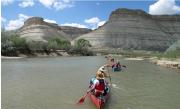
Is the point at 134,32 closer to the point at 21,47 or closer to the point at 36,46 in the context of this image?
the point at 36,46

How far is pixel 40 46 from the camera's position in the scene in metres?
75.2

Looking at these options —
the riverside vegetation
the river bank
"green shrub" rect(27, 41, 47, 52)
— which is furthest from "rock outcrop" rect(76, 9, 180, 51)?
the river bank

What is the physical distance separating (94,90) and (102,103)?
1173mm

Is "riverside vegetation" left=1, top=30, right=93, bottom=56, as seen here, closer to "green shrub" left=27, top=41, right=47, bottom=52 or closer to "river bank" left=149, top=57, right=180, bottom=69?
"green shrub" left=27, top=41, right=47, bottom=52

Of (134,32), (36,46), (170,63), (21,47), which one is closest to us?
(170,63)

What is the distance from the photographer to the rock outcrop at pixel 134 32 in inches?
5935

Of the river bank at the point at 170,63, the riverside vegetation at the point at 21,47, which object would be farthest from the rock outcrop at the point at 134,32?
the river bank at the point at 170,63

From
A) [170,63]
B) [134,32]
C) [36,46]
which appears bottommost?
[170,63]

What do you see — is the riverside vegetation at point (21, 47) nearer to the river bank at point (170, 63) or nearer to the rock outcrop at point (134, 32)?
the river bank at point (170, 63)

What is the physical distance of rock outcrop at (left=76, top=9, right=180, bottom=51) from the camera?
5935 inches

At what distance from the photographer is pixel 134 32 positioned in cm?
15700

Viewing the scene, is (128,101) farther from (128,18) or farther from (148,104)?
(128,18)

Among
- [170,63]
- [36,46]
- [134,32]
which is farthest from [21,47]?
[134,32]

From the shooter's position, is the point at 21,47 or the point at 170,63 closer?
the point at 170,63
